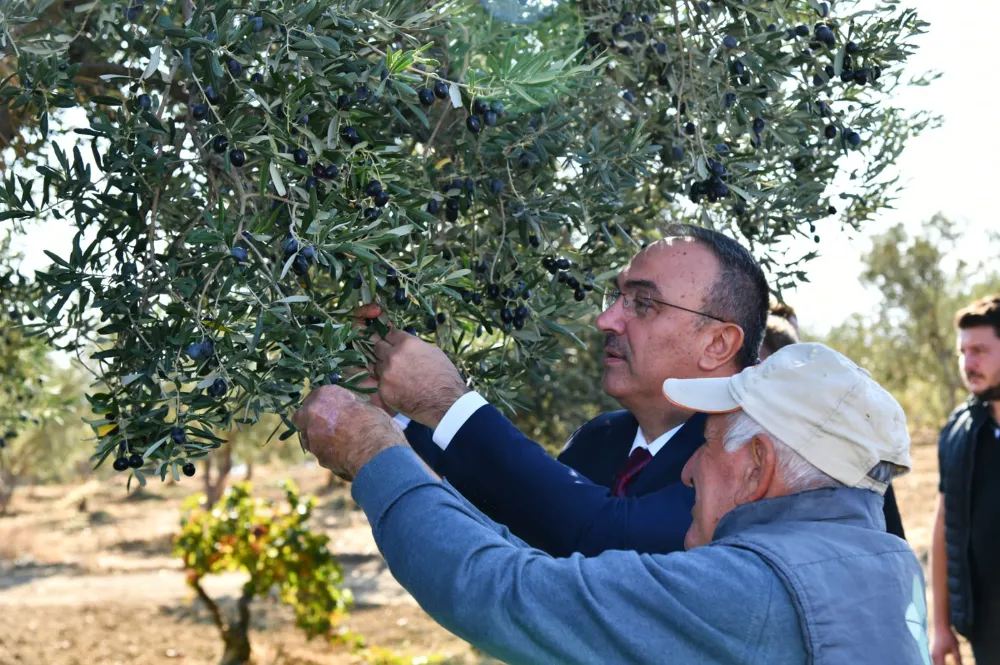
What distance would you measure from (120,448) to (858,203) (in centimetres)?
284

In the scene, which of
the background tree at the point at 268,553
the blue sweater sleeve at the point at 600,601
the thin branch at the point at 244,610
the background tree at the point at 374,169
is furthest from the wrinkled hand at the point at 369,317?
the thin branch at the point at 244,610

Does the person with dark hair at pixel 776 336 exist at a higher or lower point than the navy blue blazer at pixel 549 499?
higher

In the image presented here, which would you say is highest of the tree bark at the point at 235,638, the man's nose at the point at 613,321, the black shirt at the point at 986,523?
the man's nose at the point at 613,321

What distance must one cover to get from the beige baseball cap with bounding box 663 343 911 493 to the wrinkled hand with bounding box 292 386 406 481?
26.8 inches

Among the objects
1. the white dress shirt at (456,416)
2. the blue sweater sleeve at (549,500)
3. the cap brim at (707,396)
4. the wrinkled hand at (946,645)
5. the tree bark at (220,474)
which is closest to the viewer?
the cap brim at (707,396)

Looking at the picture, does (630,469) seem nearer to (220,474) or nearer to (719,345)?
(719,345)

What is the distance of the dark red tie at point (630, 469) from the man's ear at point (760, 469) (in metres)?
0.74

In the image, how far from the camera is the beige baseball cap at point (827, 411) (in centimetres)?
175

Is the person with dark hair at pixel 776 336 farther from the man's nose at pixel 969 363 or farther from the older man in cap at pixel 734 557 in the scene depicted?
the older man in cap at pixel 734 557

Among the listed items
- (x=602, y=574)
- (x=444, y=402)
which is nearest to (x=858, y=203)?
(x=444, y=402)

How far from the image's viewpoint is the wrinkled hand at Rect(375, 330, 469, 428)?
2.39 meters

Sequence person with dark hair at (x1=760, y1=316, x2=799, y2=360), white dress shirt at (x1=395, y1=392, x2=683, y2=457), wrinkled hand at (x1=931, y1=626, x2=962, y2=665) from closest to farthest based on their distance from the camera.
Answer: white dress shirt at (x1=395, y1=392, x2=683, y2=457) → person with dark hair at (x1=760, y1=316, x2=799, y2=360) → wrinkled hand at (x1=931, y1=626, x2=962, y2=665)

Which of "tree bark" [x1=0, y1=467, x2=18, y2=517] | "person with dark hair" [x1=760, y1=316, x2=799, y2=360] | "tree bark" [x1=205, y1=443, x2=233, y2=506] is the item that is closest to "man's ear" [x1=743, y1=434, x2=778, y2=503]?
"person with dark hair" [x1=760, y1=316, x2=799, y2=360]

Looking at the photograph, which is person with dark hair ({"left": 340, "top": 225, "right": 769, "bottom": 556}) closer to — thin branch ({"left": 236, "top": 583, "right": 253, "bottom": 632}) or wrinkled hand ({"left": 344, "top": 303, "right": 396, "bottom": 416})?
wrinkled hand ({"left": 344, "top": 303, "right": 396, "bottom": 416})
